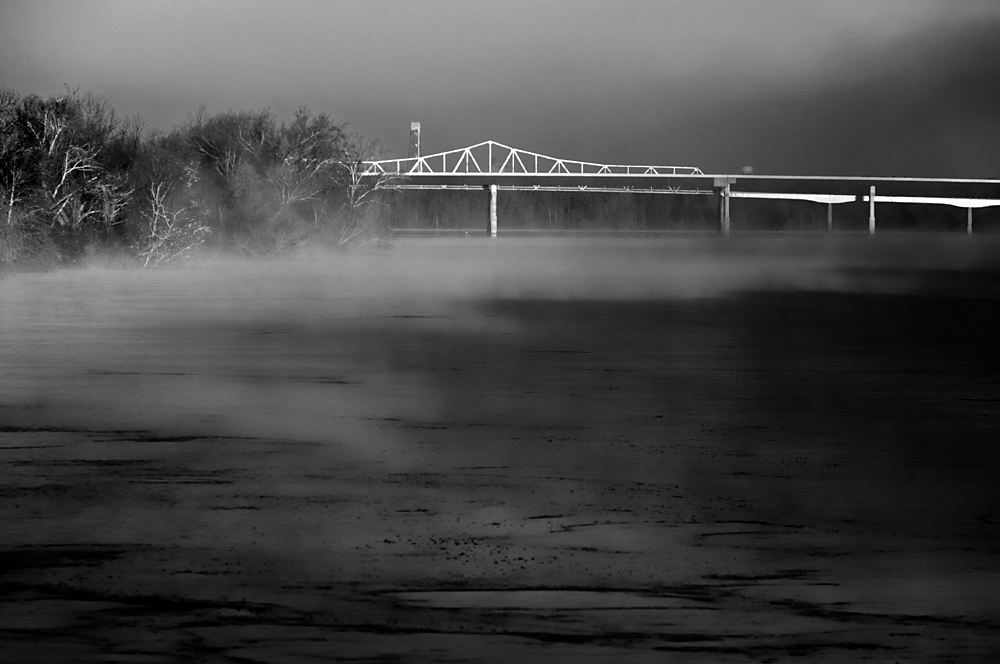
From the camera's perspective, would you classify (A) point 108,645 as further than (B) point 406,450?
No

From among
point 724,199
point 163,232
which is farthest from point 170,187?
point 724,199

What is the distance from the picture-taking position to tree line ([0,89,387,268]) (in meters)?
53.2

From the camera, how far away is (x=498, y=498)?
10656 millimetres

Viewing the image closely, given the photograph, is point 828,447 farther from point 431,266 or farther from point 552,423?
point 431,266

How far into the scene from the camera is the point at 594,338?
25609mm

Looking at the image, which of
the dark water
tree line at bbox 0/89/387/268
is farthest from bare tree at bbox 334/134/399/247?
the dark water

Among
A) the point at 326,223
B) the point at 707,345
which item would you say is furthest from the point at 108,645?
the point at 326,223

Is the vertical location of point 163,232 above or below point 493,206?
below

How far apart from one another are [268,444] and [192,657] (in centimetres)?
659

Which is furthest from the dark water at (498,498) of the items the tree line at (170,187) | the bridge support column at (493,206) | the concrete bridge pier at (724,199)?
the concrete bridge pier at (724,199)

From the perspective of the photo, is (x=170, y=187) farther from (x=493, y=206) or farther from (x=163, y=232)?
(x=493, y=206)

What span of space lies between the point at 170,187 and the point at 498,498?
51.7 meters

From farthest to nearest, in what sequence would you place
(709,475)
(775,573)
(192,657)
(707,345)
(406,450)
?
(707,345), (406,450), (709,475), (775,573), (192,657)

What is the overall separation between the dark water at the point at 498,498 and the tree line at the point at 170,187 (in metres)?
29.7
